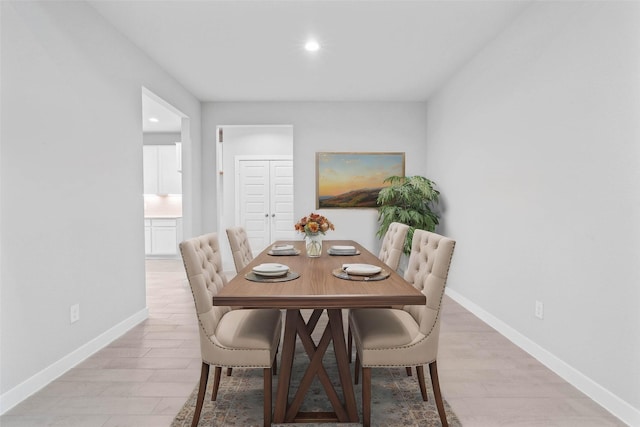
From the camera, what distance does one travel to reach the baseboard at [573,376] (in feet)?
6.24

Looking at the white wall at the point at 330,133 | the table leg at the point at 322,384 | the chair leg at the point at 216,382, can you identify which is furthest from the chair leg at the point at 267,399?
the white wall at the point at 330,133

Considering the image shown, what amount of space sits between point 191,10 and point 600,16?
9.09 ft

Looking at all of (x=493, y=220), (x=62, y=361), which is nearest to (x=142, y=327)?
(x=62, y=361)

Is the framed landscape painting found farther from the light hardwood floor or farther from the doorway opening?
the doorway opening

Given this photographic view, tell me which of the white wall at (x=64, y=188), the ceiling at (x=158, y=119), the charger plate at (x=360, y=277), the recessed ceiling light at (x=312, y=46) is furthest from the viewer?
the ceiling at (x=158, y=119)

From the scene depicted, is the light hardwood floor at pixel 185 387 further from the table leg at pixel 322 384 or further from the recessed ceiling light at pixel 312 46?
the recessed ceiling light at pixel 312 46

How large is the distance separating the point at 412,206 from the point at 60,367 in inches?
156

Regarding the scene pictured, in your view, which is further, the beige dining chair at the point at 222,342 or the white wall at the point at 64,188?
the white wall at the point at 64,188

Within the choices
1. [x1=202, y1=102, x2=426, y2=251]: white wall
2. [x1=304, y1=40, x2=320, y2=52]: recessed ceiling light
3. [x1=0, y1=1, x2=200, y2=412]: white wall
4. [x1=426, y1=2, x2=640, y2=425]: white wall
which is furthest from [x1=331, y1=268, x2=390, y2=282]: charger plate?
[x1=202, y1=102, x2=426, y2=251]: white wall

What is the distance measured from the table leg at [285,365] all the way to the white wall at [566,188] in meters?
1.78

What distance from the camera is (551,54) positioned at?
2.54 metres

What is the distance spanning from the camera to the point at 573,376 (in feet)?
7.49

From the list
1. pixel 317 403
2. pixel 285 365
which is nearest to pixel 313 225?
pixel 285 365

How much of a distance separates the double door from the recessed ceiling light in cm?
316
